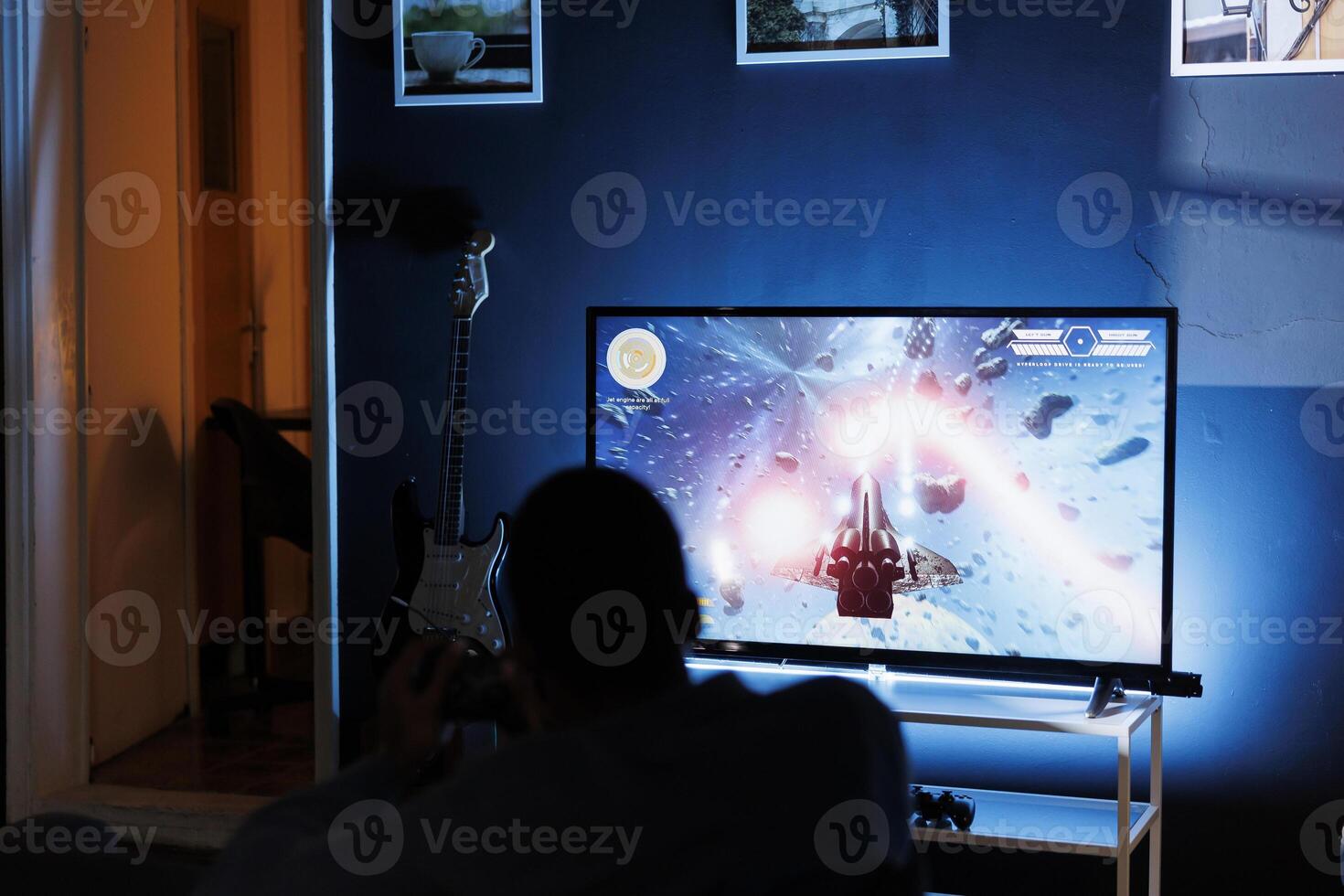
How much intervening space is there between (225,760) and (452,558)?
1.47 m

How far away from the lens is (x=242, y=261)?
468 centimetres

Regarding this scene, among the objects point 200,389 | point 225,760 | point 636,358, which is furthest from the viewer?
point 200,389

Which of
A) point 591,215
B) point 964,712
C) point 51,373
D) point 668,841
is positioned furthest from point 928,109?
point 51,373

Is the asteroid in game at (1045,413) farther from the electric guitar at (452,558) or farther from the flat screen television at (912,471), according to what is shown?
the electric guitar at (452,558)

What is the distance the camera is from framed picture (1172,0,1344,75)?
2.65m

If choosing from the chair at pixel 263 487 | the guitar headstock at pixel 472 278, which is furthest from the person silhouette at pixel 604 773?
the chair at pixel 263 487

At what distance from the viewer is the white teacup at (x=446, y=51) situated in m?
3.03

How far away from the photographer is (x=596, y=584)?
1.19 meters

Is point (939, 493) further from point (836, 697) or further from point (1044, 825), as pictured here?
point (836, 697)

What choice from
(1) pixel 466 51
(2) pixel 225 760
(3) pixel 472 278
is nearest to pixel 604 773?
(3) pixel 472 278

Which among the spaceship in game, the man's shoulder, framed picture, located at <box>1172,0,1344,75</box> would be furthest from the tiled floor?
framed picture, located at <box>1172,0,1344,75</box>

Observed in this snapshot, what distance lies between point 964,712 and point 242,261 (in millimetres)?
3387

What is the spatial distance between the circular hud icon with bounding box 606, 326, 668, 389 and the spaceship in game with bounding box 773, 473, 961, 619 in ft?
1.69

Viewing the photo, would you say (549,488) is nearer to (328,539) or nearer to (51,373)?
(328,539)
